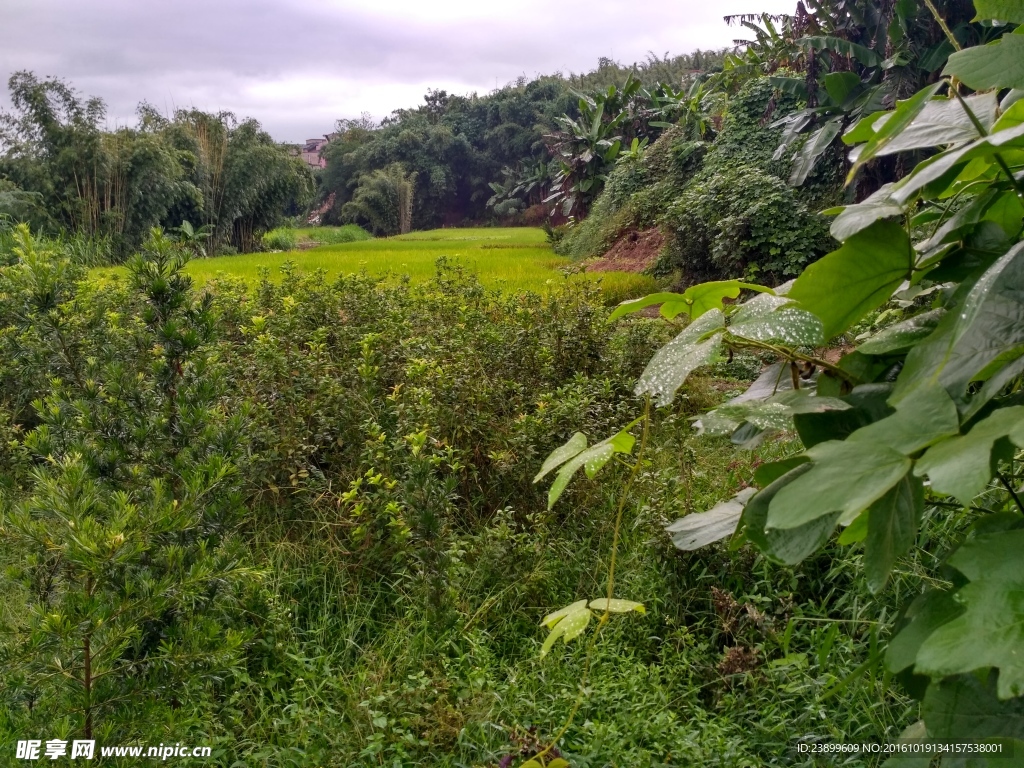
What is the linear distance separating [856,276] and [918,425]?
18cm

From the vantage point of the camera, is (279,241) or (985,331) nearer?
(985,331)

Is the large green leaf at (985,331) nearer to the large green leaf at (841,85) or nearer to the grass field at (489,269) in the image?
the grass field at (489,269)

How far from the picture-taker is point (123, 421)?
1907 millimetres

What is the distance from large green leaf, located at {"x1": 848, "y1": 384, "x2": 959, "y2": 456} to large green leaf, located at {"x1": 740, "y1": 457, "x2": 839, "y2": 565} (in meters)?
0.06

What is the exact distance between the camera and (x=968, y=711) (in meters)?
0.41

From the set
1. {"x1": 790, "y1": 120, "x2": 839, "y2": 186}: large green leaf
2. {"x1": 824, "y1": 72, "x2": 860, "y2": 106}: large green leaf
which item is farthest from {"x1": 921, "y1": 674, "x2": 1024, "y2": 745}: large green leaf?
{"x1": 824, "y1": 72, "x2": 860, "y2": 106}: large green leaf

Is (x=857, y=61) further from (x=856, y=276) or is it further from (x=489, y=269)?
(x=856, y=276)

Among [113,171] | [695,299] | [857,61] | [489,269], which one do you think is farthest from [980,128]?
[113,171]

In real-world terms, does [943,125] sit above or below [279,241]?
below

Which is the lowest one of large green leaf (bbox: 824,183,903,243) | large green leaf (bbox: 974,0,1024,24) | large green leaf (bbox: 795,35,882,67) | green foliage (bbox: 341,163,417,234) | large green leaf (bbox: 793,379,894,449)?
large green leaf (bbox: 793,379,894,449)

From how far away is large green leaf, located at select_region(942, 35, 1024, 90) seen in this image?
1.26 feet

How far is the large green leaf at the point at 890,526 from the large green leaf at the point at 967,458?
0.18ft

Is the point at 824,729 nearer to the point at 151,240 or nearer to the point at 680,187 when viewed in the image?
the point at 151,240

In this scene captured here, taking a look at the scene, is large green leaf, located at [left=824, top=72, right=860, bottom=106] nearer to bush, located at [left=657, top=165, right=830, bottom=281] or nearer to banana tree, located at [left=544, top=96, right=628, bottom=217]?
bush, located at [left=657, top=165, right=830, bottom=281]
